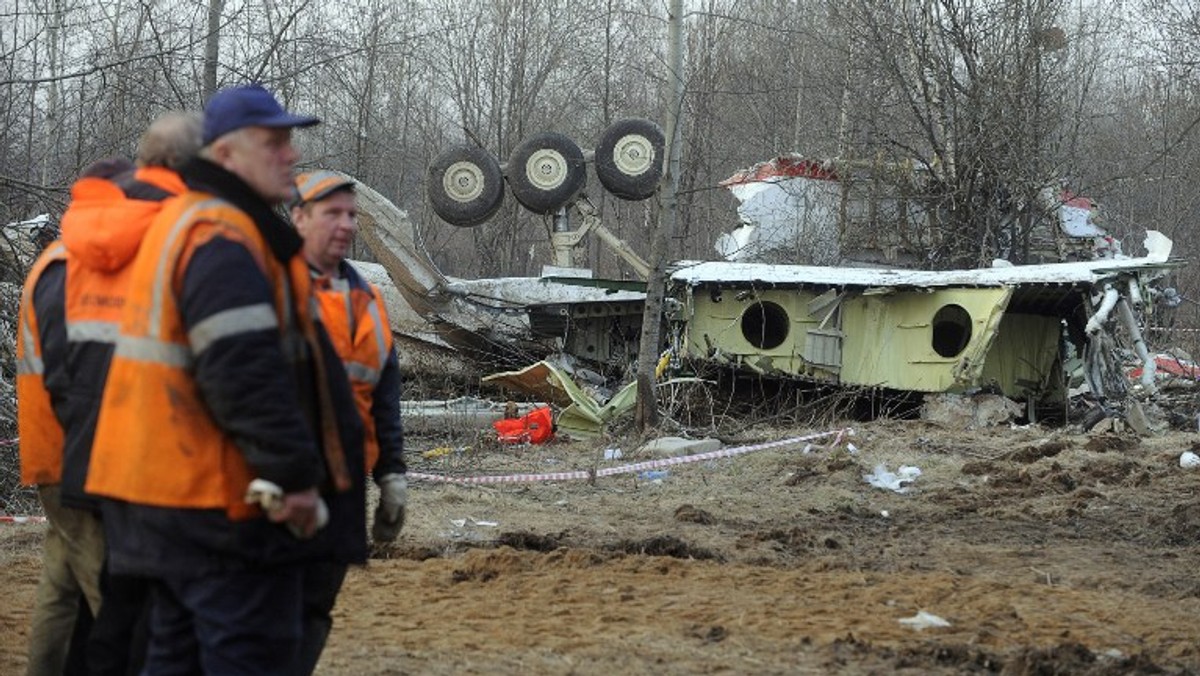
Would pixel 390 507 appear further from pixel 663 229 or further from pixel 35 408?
pixel 663 229

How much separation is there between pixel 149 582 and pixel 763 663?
9.41ft

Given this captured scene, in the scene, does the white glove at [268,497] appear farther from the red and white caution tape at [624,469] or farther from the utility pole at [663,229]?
the utility pole at [663,229]

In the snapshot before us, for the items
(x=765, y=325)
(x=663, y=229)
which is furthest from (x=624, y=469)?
(x=765, y=325)

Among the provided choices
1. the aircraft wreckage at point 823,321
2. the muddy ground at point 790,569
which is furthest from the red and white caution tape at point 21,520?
the aircraft wreckage at point 823,321

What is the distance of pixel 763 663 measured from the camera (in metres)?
5.70

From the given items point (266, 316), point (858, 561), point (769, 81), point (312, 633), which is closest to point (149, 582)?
point (312, 633)

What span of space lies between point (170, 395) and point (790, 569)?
5357 millimetres

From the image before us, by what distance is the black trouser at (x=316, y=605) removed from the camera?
386cm

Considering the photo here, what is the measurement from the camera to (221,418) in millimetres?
Answer: 3199

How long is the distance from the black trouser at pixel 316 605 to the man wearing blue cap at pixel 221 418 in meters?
0.40

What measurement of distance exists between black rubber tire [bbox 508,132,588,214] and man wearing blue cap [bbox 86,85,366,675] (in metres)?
16.9

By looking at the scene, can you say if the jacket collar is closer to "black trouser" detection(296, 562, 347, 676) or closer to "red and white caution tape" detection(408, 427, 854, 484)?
"black trouser" detection(296, 562, 347, 676)

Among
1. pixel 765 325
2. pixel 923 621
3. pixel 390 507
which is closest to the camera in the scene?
pixel 390 507

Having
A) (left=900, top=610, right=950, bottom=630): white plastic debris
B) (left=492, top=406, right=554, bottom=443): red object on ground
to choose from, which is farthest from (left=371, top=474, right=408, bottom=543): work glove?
(left=492, top=406, right=554, bottom=443): red object on ground
